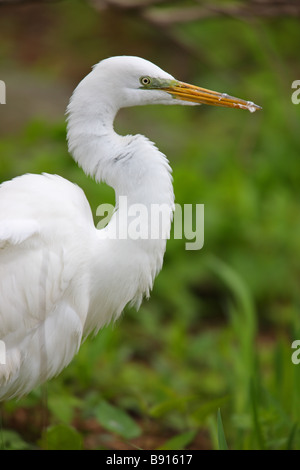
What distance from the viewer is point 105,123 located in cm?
213

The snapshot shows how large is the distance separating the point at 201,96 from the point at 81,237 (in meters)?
0.61

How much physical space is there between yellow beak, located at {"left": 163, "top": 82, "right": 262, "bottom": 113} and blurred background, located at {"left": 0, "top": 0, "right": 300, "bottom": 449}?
96cm

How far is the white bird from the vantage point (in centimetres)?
208

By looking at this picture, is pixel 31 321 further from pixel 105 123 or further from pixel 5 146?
pixel 5 146

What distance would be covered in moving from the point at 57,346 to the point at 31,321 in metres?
0.12

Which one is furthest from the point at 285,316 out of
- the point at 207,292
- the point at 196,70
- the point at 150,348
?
the point at 196,70

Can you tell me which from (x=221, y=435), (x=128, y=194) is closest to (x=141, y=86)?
(x=128, y=194)

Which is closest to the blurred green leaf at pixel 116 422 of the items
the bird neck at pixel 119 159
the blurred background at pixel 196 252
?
the blurred background at pixel 196 252

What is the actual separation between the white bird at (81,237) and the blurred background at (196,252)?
0.18 meters

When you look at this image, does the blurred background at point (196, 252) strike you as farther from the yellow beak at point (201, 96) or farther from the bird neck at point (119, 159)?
the yellow beak at point (201, 96)
